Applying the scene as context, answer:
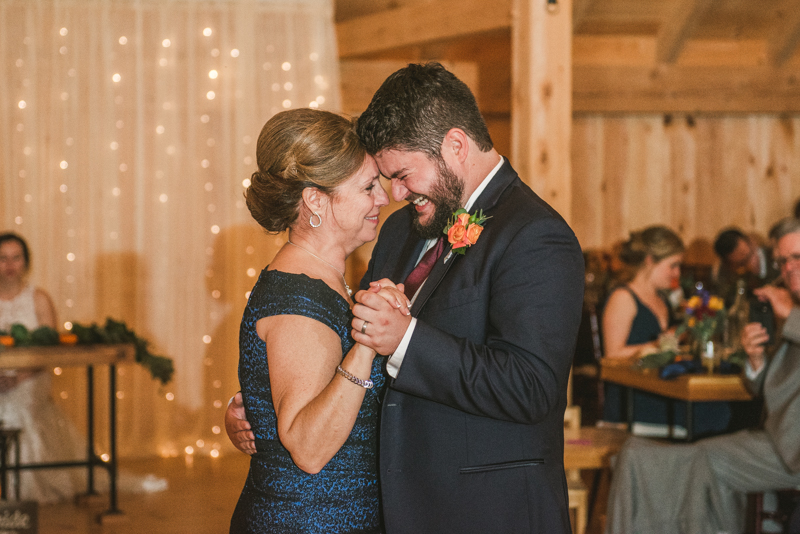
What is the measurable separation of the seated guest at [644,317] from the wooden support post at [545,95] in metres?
0.85

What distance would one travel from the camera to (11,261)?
16.4 ft

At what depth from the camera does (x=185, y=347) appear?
239 inches

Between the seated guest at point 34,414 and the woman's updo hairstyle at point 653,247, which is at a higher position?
the woman's updo hairstyle at point 653,247

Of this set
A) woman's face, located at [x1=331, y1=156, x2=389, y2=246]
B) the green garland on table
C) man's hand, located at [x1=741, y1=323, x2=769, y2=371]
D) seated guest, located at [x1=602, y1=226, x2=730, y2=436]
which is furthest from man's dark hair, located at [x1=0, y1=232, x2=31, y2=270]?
man's hand, located at [x1=741, y1=323, x2=769, y2=371]

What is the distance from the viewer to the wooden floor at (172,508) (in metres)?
4.26

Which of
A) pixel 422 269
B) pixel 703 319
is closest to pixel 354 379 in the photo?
pixel 422 269

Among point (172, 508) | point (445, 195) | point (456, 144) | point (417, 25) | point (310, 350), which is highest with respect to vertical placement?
point (417, 25)

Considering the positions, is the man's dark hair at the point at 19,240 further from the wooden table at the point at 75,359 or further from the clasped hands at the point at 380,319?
the clasped hands at the point at 380,319

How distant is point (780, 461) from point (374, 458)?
7.21 feet

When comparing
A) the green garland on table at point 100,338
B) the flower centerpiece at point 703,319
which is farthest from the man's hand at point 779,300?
the green garland on table at point 100,338

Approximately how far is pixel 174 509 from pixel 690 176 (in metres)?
5.41

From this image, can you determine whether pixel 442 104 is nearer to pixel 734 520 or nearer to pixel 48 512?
pixel 734 520

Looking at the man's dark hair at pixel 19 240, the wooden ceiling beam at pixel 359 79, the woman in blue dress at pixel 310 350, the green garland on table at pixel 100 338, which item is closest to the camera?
the woman in blue dress at pixel 310 350

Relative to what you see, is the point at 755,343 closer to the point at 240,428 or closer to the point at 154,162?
the point at 240,428
